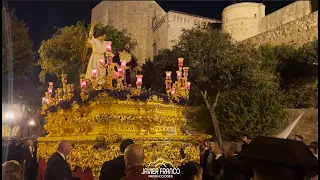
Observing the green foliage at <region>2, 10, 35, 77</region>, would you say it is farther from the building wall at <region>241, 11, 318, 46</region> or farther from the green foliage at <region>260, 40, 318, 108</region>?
the building wall at <region>241, 11, 318, 46</region>

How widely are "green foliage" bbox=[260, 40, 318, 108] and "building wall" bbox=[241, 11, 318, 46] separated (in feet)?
2.68

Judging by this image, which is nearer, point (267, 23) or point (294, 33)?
point (294, 33)

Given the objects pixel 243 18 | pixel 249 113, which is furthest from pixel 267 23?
pixel 249 113

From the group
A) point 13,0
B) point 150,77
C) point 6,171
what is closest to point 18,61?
point 150,77

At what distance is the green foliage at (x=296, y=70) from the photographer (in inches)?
315

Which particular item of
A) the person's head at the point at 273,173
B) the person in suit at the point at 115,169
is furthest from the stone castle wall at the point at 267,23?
the person's head at the point at 273,173

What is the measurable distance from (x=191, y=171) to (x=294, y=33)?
10.2m

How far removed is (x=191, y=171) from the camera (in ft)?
14.3

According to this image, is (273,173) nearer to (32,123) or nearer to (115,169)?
(115,169)

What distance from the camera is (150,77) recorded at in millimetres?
9078

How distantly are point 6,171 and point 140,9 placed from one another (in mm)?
12045

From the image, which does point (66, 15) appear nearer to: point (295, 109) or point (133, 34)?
point (295, 109)

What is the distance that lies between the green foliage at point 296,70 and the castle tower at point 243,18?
535 centimetres

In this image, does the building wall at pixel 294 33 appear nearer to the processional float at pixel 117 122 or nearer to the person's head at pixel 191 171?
the processional float at pixel 117 122
